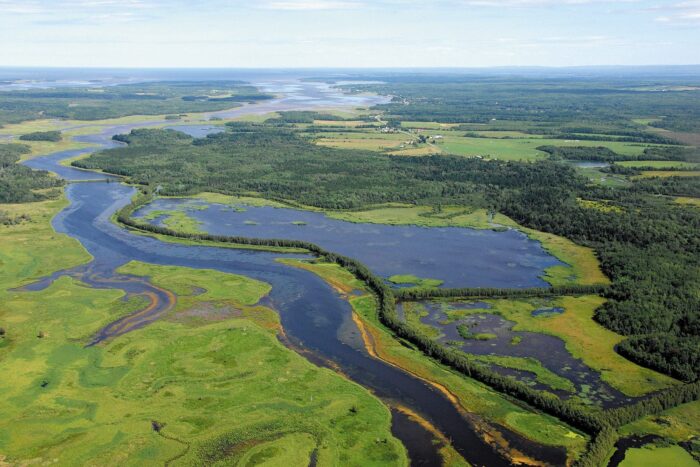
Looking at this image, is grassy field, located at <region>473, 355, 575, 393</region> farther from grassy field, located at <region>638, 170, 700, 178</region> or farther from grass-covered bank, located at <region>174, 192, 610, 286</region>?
grassy field, located at <region>638, 170, 700, 178</region>

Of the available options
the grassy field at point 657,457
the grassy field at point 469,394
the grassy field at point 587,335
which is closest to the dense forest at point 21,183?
the grassy field at point 469,394

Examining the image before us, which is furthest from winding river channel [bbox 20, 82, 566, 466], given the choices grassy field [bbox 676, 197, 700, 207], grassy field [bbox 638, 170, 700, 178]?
grassy field [bbox 638, 170, 700, 178]

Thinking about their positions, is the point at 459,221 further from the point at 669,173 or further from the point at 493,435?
the point at 669,173

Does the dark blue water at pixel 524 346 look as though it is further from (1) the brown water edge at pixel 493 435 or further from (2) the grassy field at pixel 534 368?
(1) the brown water edge at pixel 493 435

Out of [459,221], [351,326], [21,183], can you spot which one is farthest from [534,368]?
[21,183]

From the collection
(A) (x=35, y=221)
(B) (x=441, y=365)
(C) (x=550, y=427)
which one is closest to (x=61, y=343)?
(B) (x=441, y=365)
